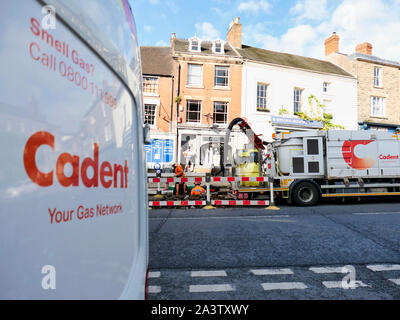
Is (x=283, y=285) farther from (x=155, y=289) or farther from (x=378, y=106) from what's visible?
(x=378, y=106)

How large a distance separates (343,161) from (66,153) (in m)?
11.5

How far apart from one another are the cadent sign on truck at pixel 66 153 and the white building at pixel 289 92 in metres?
20.2

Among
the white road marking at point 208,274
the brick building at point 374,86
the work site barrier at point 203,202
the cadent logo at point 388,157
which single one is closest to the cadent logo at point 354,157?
the cadent logo at point 388,157

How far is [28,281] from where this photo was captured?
72 centimetres

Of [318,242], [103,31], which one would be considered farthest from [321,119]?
[103,31]

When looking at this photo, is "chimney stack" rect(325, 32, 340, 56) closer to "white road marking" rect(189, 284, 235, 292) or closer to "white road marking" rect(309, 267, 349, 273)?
"white road marking" rect(309, 267, 349, 273)

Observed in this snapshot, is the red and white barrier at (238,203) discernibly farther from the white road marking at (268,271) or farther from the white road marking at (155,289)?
the white road marking at (155,289)

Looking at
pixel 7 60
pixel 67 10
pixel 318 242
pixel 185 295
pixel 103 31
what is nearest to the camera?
Result: pixel 7 60

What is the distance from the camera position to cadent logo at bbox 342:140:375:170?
10688 millimetres

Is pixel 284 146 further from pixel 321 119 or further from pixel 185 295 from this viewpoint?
pixel 321 119

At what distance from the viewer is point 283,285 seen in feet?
10.6

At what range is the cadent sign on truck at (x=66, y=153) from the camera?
2.29 ft

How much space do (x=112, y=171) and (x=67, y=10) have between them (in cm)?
63

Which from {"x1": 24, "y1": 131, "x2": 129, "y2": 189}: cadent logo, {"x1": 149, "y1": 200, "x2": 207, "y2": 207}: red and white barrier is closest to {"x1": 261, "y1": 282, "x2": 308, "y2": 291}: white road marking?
{"x1": 24, "y1": 131, "x2": 129, "y2": 189}: cadent logo
